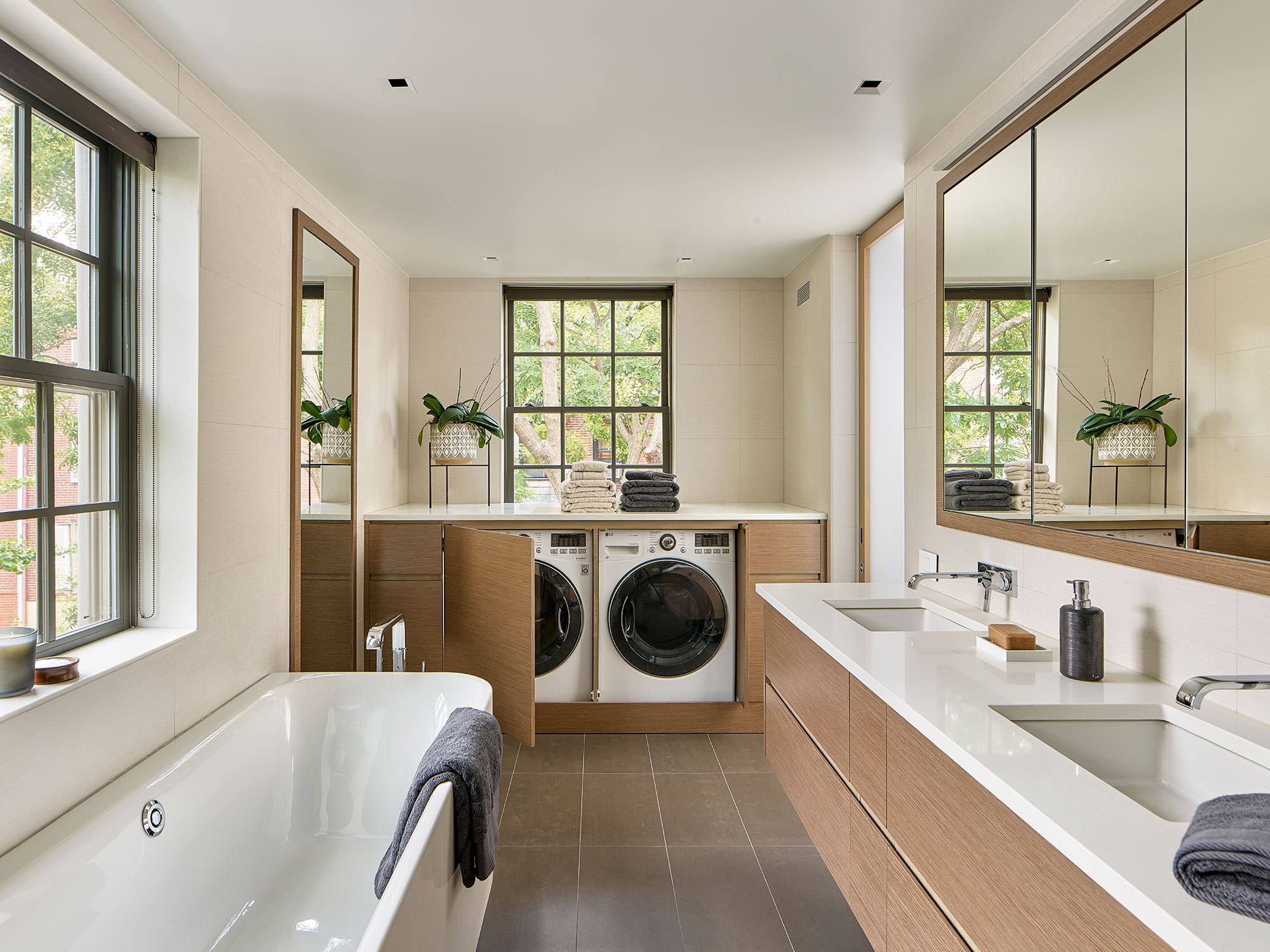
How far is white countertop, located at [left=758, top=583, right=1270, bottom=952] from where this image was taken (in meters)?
0.72

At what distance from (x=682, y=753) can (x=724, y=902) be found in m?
1.11

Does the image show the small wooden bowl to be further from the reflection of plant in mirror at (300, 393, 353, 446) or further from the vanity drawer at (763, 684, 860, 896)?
the vanity drawer at (763, 684, 860, 896)

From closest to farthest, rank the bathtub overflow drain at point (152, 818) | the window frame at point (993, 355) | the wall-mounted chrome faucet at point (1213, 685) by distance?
the wall-mounted chrome faucet at point (1213, 685) < the bathtub overflow drain at point (152, 818) < the window frame at point (993, 355)

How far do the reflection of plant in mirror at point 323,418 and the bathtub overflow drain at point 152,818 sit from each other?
135 centimetres

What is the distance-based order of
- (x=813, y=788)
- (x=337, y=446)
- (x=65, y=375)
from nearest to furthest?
(x=65, y=375) < (x=813, y=788) < (x=337, y=446)

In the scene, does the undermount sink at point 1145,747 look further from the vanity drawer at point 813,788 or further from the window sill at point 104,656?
the window sill at point 104,656

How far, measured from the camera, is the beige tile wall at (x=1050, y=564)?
1.26 m

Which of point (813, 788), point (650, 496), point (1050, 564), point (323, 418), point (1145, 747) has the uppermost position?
point (323, 418)

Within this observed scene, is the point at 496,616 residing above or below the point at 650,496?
below

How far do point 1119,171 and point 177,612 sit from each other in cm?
250

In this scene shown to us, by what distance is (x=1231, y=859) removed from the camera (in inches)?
27.0

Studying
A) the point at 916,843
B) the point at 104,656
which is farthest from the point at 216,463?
the point at 916,843

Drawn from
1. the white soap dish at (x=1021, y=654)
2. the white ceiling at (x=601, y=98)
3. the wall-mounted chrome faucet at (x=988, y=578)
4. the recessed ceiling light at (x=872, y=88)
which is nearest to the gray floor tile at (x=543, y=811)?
the wall-mounted chrome faucet at (x=988, y=578)

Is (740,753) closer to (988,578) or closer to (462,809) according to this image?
(988,578)
